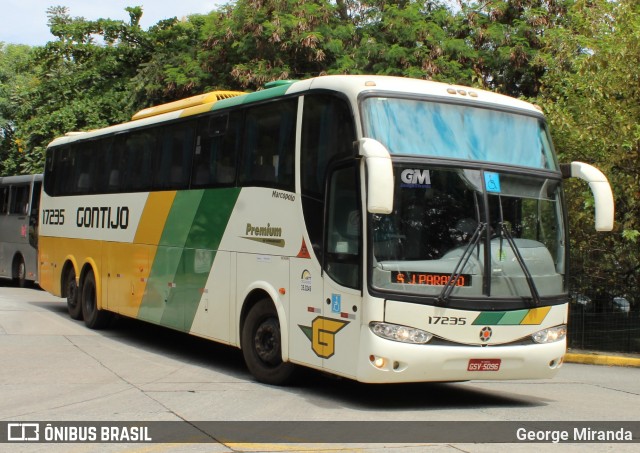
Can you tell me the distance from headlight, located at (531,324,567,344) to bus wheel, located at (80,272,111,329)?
9369 mm

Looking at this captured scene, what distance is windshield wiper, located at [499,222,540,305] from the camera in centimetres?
923

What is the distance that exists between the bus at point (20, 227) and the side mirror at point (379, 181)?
19.8 m

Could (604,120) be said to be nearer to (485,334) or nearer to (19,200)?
(485,334)

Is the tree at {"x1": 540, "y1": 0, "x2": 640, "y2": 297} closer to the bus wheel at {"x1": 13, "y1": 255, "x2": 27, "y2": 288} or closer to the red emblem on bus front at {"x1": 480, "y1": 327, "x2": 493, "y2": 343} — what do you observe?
the red emblem on bus front at {"x1": 480, "y1": 327, "x2": 493, "y2": 343}

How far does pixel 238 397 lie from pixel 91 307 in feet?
25.7

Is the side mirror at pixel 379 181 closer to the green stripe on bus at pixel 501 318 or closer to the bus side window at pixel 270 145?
the green stripe on bus at pixel 501 318

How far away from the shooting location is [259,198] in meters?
11.0

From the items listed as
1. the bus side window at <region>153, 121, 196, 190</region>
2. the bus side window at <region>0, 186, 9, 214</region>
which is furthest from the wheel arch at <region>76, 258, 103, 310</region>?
the bus side window at <region>0, 186, 9, 214</region>

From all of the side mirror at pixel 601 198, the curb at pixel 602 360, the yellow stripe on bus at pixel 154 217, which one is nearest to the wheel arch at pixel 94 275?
the yellow stripe on bus at pixel 154 217

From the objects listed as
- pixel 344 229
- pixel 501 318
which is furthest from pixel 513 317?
pixel 344 229

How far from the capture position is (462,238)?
9062mm

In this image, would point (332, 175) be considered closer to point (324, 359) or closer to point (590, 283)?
point (324, 359)

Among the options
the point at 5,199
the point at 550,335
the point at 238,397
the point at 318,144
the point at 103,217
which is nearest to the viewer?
the point at 550,335

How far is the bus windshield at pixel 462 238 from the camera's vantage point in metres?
8.82
